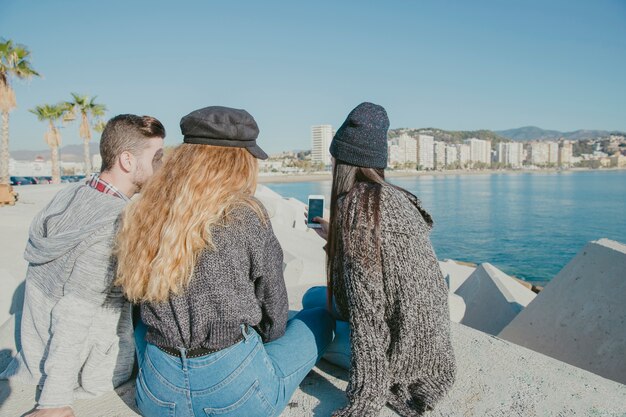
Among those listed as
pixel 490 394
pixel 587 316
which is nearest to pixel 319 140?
pixel 587 316

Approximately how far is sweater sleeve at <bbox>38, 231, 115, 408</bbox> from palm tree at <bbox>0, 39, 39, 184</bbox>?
65.0 feet

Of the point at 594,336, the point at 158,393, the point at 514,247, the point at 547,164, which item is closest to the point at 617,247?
the point at 594,336

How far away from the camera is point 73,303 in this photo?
72.7 inches

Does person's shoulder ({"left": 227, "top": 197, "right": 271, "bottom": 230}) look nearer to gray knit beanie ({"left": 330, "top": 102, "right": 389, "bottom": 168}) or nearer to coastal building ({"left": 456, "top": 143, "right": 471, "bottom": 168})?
gray knit beanie ({"left": 330, "top": 102, "right": 389, "bottom": 168})

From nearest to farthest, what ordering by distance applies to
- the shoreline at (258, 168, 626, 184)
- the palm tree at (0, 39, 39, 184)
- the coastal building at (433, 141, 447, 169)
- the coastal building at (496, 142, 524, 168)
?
the palm tree at (0, 39, 39, 184) < the shoreline at (258, 168, 626, 184) < the coastal building at (433, 141, 447, 169) < the coastal building at (496, 142, 524, 168)

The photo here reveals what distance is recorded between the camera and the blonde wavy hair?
161 cm

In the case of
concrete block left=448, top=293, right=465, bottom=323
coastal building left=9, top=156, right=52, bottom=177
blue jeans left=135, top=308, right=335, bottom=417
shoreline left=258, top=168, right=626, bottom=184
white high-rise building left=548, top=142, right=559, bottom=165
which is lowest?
shoreline left=258, top=168, right=626, bottom=184

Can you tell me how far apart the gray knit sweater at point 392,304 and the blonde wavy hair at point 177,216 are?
0.46m

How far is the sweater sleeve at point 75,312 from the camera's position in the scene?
1.80 m

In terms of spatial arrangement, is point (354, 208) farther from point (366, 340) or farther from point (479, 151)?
point (479, 151)

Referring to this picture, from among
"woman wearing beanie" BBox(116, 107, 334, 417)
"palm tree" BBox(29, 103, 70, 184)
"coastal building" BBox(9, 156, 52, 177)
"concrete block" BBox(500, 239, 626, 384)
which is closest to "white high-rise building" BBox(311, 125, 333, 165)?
"coastal building" BBox(9, 156, 52, 177)

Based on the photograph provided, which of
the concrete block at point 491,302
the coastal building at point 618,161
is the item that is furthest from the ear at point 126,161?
the coastal building at point 618,161

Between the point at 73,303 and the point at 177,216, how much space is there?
65cm

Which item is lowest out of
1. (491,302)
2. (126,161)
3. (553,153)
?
(491,302)
